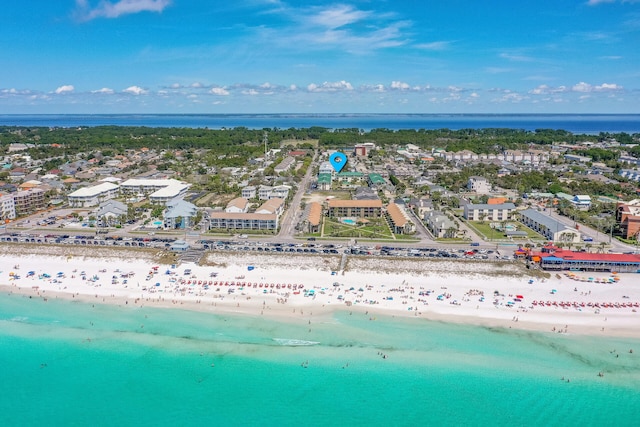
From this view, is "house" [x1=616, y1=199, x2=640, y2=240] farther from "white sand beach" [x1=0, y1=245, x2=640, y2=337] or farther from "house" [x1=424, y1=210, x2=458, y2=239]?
"house" [x1=424, y1=210, x2=458, y2=239]

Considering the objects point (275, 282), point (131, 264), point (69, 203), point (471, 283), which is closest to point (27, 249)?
point (131, 264)

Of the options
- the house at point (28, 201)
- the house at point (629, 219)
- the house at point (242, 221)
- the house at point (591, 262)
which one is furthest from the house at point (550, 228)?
the house at point (28, 201)

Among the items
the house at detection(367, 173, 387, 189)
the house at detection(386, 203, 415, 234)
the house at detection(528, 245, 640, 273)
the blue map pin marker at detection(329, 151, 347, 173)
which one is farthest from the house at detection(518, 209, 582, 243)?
the blue map pin marker at detection(329, 151, 347, 173)

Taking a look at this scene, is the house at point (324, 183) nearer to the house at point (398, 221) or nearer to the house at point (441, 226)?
the house at point (398, 221)

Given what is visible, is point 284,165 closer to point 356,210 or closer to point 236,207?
point 236,207

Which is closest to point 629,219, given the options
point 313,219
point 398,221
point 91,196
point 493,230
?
point 493,230
